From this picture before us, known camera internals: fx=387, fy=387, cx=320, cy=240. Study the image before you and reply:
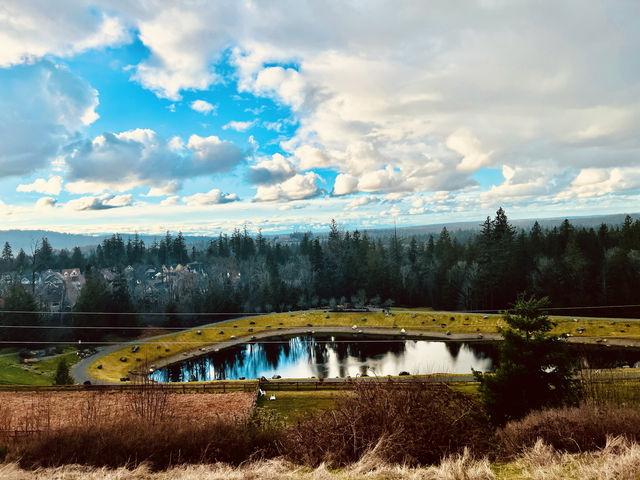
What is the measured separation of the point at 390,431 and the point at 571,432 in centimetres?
469

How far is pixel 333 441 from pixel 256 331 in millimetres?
61635

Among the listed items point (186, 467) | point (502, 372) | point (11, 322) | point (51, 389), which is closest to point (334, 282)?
point (11, 322)

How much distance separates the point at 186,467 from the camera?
10922 mm

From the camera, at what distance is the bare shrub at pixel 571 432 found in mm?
9953

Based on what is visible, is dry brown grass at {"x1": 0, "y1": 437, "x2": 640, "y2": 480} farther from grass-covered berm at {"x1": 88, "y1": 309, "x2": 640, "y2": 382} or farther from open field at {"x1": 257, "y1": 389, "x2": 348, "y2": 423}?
grass-covered berm at {"x1": 88, "y1": 309, "x2": 640, "y2": 382}

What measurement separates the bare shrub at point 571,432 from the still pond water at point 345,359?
3212cm

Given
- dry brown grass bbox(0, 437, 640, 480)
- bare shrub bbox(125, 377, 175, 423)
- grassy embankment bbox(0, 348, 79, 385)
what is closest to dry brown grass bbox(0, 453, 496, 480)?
dry brown grass bbox(0, 437, 640, 480)

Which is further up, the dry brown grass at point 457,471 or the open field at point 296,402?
the dry brown grass at point 457,471

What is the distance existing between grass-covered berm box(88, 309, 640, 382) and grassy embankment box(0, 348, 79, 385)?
174 inches

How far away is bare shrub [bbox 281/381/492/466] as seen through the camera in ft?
33.3

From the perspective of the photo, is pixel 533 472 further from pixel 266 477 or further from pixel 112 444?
pixel 112 444

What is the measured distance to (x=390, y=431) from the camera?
1058 centimetres

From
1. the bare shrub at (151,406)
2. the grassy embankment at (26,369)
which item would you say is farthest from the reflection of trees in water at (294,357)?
the bare shrub at (151,406)

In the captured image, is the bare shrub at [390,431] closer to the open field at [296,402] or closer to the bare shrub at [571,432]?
the bare shrub at [571,432]
